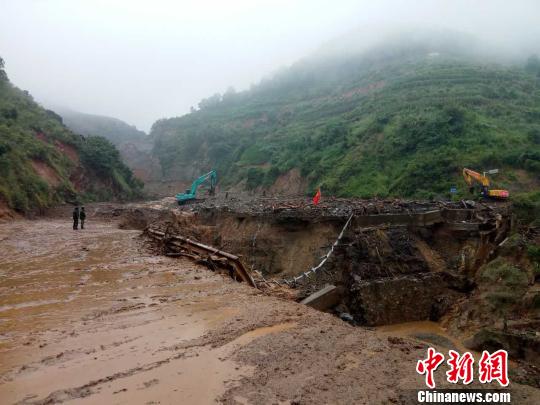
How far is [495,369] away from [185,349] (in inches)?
126

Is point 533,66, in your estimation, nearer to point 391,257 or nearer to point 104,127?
point 391,257

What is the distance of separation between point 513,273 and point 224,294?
26.4 feet

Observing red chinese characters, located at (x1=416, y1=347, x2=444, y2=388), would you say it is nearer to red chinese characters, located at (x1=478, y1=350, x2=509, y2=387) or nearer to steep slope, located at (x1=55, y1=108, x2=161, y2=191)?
red chinese characters, located at (x1=478, y1=350, x2=509, y2=387)

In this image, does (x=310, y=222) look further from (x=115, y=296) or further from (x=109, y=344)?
(x=109, y=344)

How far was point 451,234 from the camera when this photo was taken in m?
18.0

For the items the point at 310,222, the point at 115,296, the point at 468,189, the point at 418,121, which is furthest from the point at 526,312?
the point at 418,121

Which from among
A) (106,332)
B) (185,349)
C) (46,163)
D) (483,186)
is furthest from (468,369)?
(46,163)

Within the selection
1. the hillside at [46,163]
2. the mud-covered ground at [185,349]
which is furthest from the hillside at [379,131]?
the mud-covered ground at [185,349]

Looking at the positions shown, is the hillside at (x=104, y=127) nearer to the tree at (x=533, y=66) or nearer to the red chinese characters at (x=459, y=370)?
the tree at (x=533, y=66)

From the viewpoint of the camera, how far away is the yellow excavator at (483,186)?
87.0 ft

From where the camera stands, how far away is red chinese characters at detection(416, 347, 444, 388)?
12.5 ft

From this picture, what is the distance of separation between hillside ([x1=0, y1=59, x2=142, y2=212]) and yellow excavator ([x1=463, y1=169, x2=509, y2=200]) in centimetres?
2826

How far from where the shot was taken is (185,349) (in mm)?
4602

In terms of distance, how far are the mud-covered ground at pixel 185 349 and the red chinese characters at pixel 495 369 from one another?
0.60ft
